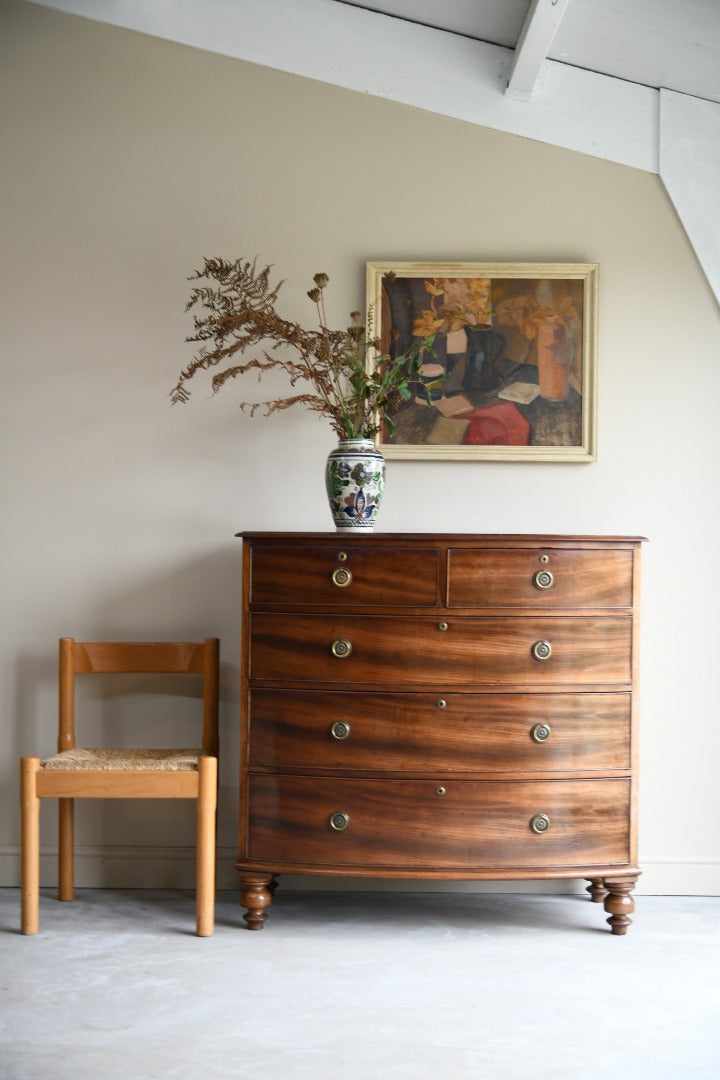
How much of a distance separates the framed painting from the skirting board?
1451 millimetres

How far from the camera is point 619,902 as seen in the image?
9.91 feet

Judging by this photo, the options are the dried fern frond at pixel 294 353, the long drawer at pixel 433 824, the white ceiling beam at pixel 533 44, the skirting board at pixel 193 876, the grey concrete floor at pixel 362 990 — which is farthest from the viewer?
the skirting board at pixel 193 876

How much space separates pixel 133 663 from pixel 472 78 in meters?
2.33

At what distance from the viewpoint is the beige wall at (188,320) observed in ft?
11.6

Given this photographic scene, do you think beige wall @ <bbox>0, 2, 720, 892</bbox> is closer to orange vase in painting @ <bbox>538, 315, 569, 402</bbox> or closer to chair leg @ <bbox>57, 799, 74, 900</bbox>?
orange vase in painting @ <bbox>538, 315, 569, 402</bbox>

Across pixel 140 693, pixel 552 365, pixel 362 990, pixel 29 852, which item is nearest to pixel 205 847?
pixel 29 852

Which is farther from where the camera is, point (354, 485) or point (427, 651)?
point (354, 485)

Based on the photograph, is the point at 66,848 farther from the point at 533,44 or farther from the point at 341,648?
the point at 533,44

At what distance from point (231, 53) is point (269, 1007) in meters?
3.05

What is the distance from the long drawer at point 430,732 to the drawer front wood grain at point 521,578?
10.7 inches

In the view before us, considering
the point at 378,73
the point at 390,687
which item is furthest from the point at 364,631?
the point at 378,73

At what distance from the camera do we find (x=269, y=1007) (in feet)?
7.98

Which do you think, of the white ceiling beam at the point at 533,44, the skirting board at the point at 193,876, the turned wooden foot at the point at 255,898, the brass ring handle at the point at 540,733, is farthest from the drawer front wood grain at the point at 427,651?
the white ceiling beam at the point at 533,44

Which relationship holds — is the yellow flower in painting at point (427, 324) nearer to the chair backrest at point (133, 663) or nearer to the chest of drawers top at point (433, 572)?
the chest of drawers top at point (433, 572)
